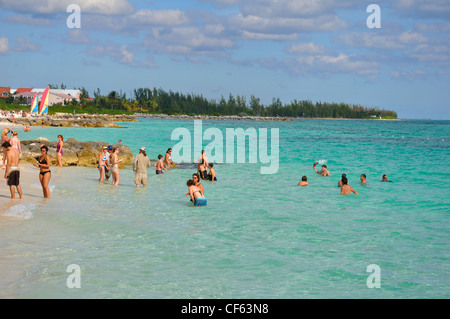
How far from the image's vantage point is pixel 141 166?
1995cm

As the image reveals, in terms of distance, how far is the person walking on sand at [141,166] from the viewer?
19.6m

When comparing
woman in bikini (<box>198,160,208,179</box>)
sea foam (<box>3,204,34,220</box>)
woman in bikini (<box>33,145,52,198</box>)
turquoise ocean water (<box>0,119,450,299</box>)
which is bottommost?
turquoise ocean water (<box>0,119,450,299</box>)

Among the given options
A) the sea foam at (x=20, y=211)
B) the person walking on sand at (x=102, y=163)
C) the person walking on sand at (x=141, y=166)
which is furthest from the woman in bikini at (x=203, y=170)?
the sea foam at (x=20, y=211)

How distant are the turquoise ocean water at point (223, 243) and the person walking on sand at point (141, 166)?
505mm

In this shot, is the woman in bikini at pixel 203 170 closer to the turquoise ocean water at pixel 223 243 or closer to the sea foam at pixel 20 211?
the turquoise ocean water at pixel 223 243

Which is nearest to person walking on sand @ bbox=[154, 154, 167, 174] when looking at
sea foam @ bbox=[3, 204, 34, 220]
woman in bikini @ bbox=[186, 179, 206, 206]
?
woman in bikini @ bbox=[186, 179, 206, 206]

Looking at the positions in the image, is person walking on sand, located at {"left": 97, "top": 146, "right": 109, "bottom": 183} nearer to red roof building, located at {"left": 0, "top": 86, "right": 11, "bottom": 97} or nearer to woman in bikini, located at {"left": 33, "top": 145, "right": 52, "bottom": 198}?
woman in bikini, located at {"left": 33, "top": 145, "right": 52, "bottom": 198}

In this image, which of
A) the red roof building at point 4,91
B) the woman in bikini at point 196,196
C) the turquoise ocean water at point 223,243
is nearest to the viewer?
the turquoise ocean water at point 223,243

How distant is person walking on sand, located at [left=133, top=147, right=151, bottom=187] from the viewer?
19.6m

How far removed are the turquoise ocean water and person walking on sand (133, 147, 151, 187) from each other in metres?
0.51

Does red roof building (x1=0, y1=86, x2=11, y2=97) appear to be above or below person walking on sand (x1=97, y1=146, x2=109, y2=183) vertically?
above

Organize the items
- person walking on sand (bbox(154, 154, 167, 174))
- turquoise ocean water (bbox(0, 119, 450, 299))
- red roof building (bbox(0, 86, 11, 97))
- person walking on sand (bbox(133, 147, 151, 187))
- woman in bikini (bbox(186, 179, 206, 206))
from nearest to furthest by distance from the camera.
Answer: turquoise ocean water (bbox(0, 119, 450, 299)) → woman in bikini (bbox(186, 179, 206, 206)) → person walking on sand (bbox(133, 147, 151, 187)) → person walking on sand (bbox(154, 154, 167, 174)) → red roof building (bbox(0, 86, 11, 97))

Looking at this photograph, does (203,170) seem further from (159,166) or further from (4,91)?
(4,91)
